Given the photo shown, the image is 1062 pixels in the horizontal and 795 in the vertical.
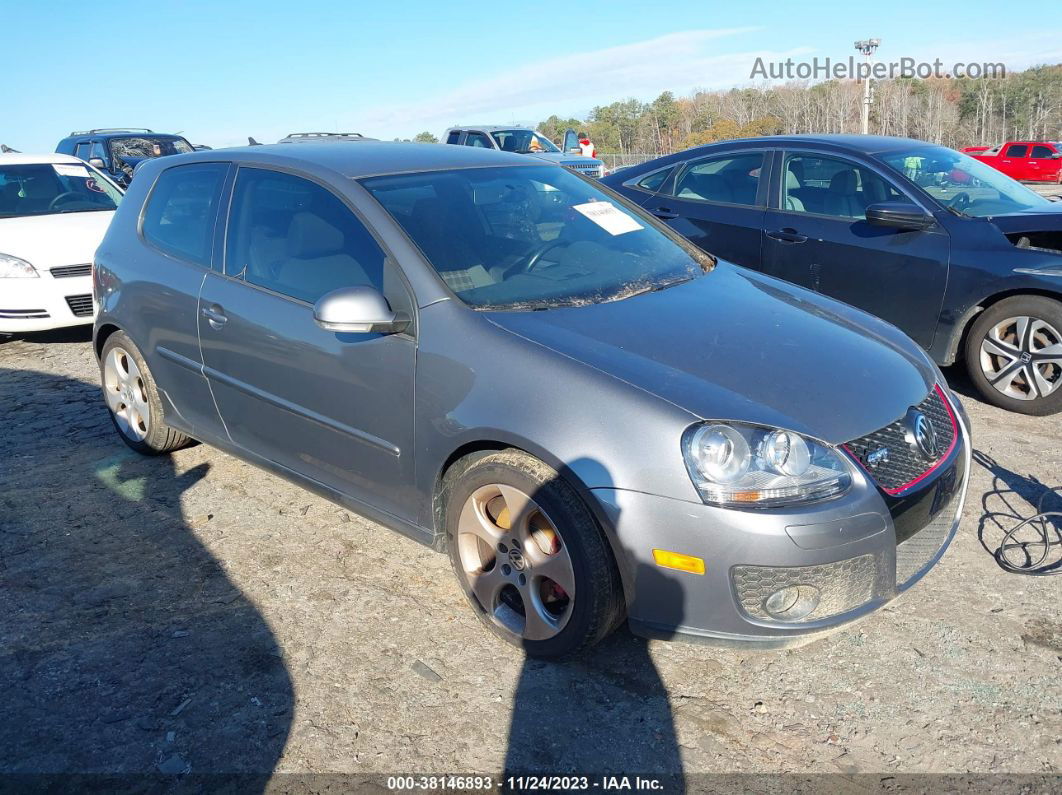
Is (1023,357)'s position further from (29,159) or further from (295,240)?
(29,159)

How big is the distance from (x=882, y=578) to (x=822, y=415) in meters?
0.52

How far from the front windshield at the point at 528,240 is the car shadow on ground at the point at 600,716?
3.07ft

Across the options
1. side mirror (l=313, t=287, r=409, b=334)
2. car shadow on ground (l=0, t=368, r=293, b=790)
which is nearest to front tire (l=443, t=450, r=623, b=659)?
side mirror (l=313, t=287, r=409, b=334)

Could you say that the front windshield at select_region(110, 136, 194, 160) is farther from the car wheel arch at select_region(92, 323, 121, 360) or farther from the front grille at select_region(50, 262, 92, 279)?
the car wheel arch at select_region(92, 323, 121, 360)

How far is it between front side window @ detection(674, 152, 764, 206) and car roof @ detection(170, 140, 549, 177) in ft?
7.82

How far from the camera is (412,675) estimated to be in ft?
9.09

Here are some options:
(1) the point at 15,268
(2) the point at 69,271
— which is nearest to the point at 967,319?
(2) the point at 69,271

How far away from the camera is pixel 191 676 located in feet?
9.12

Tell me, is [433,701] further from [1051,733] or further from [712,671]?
[1051,733]

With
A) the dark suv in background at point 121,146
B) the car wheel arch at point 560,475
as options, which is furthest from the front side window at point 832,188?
the dark suv in background at point 121,146

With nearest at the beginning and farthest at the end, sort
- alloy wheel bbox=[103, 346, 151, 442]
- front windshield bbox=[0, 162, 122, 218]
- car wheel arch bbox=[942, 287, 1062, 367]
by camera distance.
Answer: alloy wheel bbox=[103, 346, 151, 442]
car wheel arch bbox=[942, 287, 1062, 367]
front windshield bbox=[0, 162, 122, 218]

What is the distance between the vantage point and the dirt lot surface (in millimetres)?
2410

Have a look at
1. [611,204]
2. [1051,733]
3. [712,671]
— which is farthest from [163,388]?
[1051,733]

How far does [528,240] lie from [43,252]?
564cm
